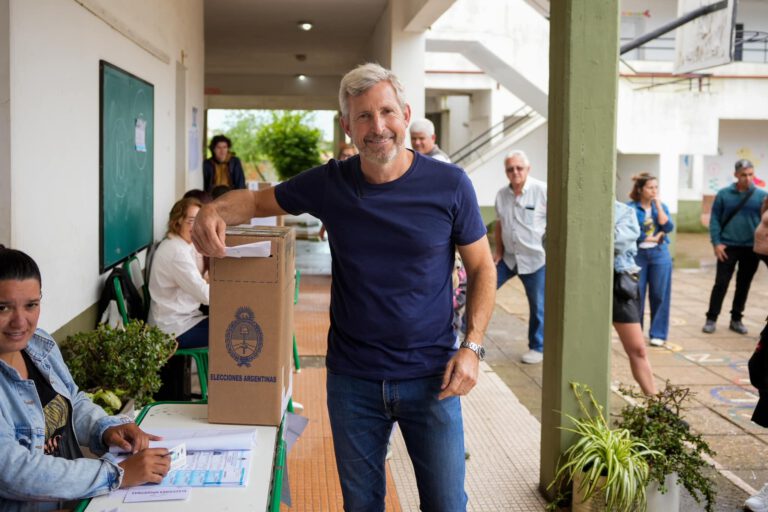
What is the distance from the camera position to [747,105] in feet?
58.6

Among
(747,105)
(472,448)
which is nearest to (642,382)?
(472,448)

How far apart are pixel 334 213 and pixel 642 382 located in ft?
11.3

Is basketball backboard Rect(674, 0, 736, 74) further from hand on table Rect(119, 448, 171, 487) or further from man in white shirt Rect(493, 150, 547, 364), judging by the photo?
hand on table Rect(119, 448, 171, 487)

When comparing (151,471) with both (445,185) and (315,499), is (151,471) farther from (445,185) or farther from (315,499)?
(315,499)

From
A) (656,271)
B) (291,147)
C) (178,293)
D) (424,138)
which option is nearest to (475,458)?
(178,293)

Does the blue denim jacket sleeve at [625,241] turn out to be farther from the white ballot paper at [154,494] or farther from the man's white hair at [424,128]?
the white ballot paper at [154,494]

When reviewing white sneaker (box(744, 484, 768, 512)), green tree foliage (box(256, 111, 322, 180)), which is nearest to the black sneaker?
white sneaker (box(744, 484, 768, 512))

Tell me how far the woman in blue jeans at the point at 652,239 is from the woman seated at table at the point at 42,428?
5890mm

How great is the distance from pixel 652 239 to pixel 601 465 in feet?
13.7

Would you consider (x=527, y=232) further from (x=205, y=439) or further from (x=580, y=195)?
(x=205, y=439)

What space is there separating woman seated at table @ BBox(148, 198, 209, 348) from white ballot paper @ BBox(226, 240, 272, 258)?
98.2 inches

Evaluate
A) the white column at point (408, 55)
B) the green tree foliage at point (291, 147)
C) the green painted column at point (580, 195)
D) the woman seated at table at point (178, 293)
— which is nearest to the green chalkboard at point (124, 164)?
the woman seated at table at point (178, 293)

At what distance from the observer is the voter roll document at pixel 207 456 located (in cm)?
210

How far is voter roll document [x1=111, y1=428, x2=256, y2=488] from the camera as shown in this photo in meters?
2.10
